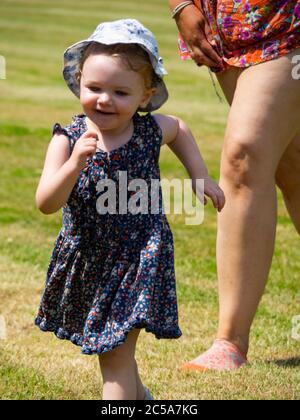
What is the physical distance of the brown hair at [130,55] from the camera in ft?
11.5

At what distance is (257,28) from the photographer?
4270 mm

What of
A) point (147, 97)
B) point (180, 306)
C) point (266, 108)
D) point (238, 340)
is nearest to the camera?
point (147, 97)

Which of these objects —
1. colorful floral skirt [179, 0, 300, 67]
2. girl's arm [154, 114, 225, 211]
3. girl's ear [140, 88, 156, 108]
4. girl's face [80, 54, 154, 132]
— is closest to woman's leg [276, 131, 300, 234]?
colorful floral skirt [179, 0, 300, 67]

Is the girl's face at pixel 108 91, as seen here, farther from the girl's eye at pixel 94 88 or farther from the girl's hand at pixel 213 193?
the girl's hand at pixel 213 193

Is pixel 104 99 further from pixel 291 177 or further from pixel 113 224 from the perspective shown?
pixel 291 177

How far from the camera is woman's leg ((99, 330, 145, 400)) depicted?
3.55 m

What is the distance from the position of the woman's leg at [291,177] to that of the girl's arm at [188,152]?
892 mm

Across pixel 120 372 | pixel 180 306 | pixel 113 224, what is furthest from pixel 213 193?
pixel 180 306

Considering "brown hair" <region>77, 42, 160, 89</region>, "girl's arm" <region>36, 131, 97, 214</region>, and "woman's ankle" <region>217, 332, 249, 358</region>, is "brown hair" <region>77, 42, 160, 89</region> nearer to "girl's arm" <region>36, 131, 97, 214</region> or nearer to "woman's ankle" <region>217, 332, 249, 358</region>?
"girl's arm" <region>36, 131, 97, 214</region>

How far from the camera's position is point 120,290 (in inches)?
139

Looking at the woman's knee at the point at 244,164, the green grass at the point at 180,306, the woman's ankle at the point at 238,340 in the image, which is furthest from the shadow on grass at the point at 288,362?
the woman's knee at the point at 244,164

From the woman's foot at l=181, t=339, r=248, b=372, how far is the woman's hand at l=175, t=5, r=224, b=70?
3.89ft

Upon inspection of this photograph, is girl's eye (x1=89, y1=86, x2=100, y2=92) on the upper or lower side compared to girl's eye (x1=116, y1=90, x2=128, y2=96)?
upper

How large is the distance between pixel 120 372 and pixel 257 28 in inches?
61.8
